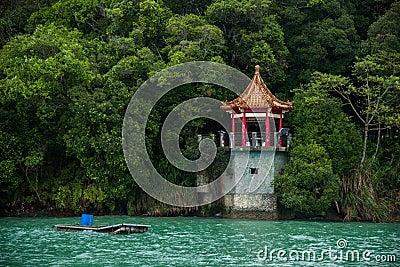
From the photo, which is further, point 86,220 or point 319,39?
point 319,39

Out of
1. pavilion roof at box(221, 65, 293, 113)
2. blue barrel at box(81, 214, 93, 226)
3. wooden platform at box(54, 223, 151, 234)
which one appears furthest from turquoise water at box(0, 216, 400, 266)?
pavilion roof at box(221, 65, 293, 113)

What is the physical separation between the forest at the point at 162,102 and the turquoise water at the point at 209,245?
2382mm

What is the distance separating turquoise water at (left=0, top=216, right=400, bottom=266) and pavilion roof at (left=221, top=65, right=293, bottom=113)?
4707 mm

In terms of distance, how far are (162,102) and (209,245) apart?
34.1 ft

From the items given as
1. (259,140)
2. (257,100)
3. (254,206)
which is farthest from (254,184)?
(257,100)

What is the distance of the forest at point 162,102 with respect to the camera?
27297mm

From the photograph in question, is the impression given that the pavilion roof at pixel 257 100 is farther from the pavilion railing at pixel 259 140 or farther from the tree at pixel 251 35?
the tree at pixel 251 35

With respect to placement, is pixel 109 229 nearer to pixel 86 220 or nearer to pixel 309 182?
pixel 86 220

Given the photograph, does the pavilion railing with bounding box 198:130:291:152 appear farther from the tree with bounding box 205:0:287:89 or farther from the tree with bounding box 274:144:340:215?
the tree with bounding box 205:0:287:89

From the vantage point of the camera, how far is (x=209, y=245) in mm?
19984

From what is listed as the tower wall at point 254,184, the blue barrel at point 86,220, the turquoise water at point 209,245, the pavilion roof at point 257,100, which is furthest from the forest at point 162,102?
the blue barrel at point 86,220

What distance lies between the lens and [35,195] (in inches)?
1148

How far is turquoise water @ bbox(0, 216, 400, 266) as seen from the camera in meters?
17.3

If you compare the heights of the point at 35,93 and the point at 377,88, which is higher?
the point at 377,88
